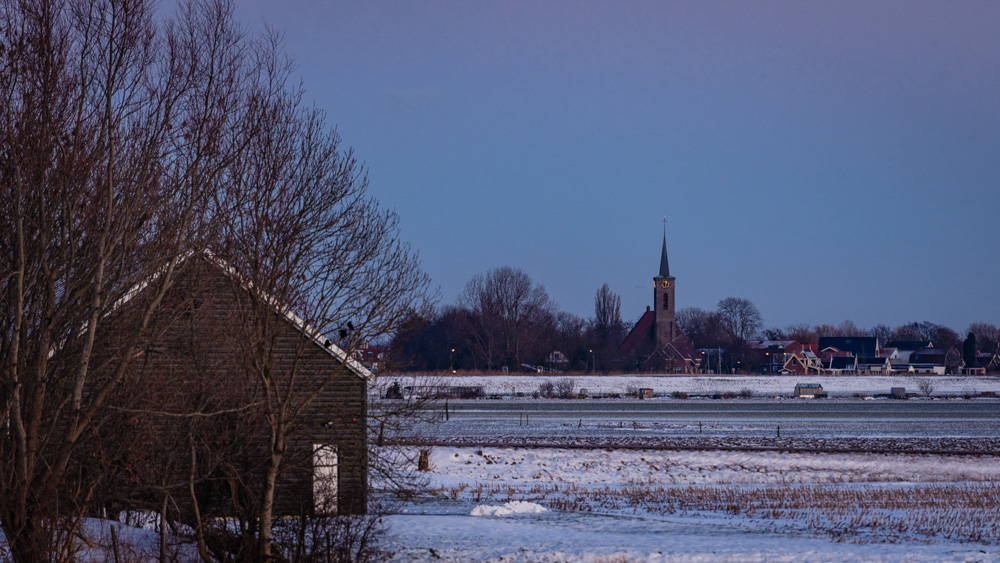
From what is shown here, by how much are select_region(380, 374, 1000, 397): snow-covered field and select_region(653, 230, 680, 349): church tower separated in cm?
2807

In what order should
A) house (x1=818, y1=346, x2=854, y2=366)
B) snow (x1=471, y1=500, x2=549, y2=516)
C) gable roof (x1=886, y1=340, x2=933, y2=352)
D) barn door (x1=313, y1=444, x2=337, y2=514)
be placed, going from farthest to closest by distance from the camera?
gable roof (x1=886, y1=340, x2=933, y2=352)
house (x1=818, y1=346, x2=854, y2=366)
snow (x1=471, y1=500, x2=549, y2=516)
barn door (x1=313, y1=444, x2=337, y2=514)

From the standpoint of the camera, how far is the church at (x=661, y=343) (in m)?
137

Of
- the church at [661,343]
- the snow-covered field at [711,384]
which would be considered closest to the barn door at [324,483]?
the snow-covered field at [711,384]

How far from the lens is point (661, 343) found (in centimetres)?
14288

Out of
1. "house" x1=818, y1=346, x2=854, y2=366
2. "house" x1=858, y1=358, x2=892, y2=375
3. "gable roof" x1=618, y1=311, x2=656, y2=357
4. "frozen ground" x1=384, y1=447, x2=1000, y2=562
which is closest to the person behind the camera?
"frozen ground" x1=384, y1=447, x2=1000, y2=562

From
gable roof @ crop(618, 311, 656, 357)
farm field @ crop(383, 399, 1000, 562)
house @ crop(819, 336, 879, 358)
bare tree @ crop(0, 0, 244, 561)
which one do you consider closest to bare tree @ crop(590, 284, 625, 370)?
gable roof @ crop(618, 311, 656, 357)

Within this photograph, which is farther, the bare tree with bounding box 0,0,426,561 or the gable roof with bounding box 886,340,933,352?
the gable roof with bounding box 886,340,933,352

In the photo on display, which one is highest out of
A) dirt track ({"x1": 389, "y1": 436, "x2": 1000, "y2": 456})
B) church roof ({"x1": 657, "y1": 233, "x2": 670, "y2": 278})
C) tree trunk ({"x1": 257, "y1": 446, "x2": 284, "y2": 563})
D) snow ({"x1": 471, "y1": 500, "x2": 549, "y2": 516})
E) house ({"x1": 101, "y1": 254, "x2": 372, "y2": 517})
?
church roof ({"x1": 657, "y1": 233, "x2": 670, "y2": 278})

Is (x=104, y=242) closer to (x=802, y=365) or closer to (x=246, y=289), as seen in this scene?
(x=246, y=289)

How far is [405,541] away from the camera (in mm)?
17906

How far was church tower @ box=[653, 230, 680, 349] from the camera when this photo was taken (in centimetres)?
→ 14662

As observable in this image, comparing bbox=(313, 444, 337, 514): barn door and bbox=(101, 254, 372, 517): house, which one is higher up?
bbox=(101, 254, 372, 517): house

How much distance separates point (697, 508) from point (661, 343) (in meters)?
121

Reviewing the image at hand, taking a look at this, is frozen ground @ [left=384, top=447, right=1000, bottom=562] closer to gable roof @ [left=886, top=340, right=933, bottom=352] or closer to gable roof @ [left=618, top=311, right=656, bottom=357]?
gable roof @ [left=618, top=311, right=656, bottom=357]
